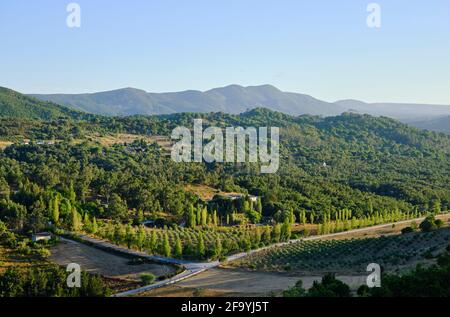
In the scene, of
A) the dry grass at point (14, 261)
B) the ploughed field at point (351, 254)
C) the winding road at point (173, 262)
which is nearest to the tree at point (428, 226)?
the ploughed field at point (351, 254)

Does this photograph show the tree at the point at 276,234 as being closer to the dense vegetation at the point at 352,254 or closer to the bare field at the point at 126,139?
the dense vegetation at the point at 352,254

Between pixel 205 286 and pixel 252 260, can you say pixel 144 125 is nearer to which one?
pixel 252 260

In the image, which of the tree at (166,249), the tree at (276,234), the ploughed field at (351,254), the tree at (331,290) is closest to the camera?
the tree at (331,290)

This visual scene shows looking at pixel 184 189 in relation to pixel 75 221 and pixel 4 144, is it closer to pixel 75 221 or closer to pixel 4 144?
pixel 75 221

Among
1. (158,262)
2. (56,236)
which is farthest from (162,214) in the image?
(158,262)

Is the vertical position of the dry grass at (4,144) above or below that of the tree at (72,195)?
above

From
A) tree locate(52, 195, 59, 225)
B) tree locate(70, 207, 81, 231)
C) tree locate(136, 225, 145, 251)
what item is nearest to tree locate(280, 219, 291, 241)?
tree locate(136, 225, 145, 251)
